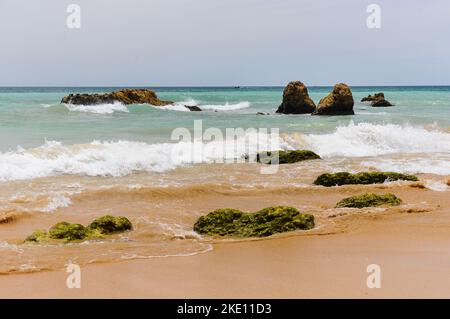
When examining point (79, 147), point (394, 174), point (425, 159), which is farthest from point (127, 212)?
point (425, 159)

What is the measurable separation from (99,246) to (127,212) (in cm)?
174

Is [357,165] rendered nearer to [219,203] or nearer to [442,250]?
[219,203]

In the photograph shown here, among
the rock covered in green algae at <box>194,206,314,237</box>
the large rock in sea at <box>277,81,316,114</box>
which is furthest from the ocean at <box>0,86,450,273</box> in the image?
the large rock in sea at <box>277,81,316,114</box>

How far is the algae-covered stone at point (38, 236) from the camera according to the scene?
5.93 meters

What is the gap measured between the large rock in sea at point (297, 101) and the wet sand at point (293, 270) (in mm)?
26132

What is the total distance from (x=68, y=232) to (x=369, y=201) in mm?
4382

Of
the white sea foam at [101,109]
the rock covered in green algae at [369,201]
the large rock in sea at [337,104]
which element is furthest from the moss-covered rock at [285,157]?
the white sea foam at [101,109]

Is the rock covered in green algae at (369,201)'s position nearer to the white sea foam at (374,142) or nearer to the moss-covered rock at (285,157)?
the moss-covered rock at (285,157)

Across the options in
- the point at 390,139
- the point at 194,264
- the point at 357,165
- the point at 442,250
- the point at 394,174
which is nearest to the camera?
the point at 194,264

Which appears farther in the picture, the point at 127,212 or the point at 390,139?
the point at 390,139

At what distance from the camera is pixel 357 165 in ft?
40.1

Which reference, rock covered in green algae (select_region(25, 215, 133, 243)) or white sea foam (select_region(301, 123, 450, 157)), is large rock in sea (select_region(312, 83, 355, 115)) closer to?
white sea foam (select_region(301, 123, 450, 157))

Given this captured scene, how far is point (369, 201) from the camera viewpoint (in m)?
7.62

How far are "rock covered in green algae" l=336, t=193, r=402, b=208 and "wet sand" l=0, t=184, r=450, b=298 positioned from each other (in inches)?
29.7
